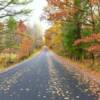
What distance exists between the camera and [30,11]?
3341 centimetres

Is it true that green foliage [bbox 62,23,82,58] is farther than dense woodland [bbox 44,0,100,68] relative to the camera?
Yes

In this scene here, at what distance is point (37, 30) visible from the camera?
172m

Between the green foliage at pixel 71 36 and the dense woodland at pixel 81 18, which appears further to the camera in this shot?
the green foliage at pixel 71 36

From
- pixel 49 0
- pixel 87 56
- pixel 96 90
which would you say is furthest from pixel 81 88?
pixel 87 56

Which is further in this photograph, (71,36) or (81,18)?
(71,36)

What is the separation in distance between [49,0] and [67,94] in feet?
51.2

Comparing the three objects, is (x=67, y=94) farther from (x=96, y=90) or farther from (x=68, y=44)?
(x=68, y=44)

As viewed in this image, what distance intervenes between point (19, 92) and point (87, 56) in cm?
2775

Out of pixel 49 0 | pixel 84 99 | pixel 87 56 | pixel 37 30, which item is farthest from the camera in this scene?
pixel 37 30

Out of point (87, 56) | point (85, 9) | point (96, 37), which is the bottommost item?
point (87, 56)

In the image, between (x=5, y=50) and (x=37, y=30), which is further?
(x=37, y=30)

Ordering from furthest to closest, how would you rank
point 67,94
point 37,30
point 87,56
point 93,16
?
point 37,30, point 87,56, point 93,16, point 67,94

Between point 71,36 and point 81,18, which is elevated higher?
point 81,18

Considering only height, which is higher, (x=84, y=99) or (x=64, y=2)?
(x=64, y=2)
